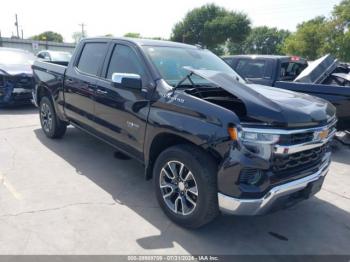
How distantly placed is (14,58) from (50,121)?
16.5ft

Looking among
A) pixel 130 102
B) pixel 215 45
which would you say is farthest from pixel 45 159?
pixel 215 45

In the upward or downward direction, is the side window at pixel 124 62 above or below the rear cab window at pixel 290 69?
above

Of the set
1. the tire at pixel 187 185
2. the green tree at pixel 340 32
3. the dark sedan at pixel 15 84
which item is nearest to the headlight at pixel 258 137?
the tire at pixel 187 185

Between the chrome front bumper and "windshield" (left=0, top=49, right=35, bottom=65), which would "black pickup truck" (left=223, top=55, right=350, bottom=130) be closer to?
the chrome front bumper

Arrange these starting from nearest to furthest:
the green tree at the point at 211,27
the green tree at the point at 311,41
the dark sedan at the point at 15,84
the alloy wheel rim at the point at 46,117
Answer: the alloy wheel rim at the point at 46,117, the dark sedan at the point at 15,84, the green tree at the point at 311,41, the green tree at the point at 211,27

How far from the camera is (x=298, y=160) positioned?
3.10 m

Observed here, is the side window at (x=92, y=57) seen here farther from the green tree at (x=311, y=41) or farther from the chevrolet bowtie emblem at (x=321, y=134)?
the green tree at (x=311, y=41)

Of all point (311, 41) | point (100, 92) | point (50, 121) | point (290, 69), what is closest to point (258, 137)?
point (100, 92)

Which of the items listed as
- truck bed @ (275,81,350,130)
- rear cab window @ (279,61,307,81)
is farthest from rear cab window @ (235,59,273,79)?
truck bed @ (275,81,350,130)

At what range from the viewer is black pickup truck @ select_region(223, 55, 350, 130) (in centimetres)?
577

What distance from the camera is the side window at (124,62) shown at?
3.94 m

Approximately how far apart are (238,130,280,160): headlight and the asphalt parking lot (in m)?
1.01

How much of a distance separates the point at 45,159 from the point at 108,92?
1.77 meters

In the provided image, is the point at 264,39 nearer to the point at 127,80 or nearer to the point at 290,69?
the point at 290,69
